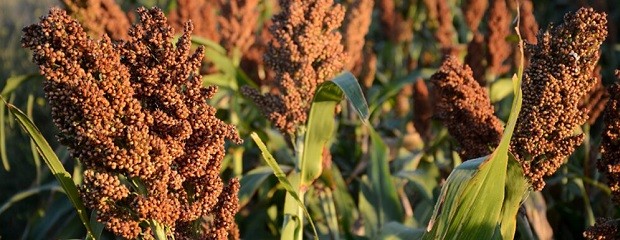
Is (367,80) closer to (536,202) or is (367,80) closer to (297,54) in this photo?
(536,202)

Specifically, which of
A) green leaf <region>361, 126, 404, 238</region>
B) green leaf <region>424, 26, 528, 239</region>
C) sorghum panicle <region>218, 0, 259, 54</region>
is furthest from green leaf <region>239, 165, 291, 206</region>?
green leaf <region>424, 26, 528, 239</region>

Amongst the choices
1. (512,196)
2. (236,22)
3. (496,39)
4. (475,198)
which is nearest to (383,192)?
(496,39)

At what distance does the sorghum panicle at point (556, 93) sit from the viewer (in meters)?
2.67

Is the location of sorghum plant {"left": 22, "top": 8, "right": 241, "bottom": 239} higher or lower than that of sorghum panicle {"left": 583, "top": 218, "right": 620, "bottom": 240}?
higher

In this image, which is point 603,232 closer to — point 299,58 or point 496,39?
point 299,58

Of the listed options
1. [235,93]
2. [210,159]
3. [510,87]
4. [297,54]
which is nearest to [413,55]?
[510,87]

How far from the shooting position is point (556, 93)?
2656mm

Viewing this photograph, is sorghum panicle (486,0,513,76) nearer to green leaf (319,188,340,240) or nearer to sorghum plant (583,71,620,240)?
green leaf (319,188,340,240)

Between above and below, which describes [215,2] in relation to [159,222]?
above

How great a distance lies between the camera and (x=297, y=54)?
3482 millimetres

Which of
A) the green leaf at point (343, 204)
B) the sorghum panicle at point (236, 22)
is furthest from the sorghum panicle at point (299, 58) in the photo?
the sorghum panicle at point (236, 22)

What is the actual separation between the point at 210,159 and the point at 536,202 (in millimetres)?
2012

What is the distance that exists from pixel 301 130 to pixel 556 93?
110cm

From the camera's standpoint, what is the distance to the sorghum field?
2.29 meters
